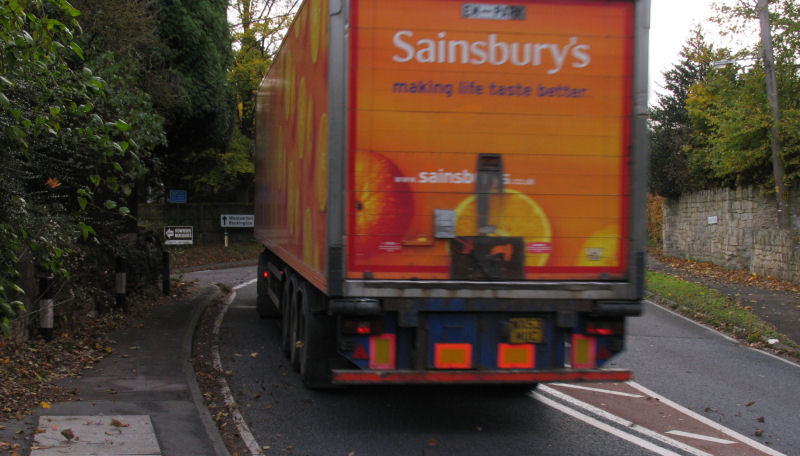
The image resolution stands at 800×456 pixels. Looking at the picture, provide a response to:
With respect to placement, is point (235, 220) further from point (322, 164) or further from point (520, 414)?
point (322, 164)

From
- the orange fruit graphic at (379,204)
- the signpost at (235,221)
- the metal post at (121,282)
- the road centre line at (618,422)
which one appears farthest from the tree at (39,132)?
the signpost at (235,221)

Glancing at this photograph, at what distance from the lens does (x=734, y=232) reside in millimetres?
23594

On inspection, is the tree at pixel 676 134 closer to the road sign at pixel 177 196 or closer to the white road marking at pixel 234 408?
the white road marking at pixel 234 408

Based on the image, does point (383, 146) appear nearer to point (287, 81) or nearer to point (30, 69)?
point (30, 69)

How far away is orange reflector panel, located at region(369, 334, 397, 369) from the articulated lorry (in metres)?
0.02

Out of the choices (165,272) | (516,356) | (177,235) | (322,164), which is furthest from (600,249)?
(177,235)

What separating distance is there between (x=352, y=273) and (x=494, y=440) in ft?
5.98

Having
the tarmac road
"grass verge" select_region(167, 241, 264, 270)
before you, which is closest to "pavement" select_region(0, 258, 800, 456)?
the tarmac road

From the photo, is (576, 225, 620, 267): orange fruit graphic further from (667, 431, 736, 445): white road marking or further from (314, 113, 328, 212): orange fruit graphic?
(314, 113, 328, 212): orange fruit graphic

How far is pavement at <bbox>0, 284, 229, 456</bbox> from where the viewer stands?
19.3 feet

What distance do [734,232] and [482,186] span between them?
19.6 m

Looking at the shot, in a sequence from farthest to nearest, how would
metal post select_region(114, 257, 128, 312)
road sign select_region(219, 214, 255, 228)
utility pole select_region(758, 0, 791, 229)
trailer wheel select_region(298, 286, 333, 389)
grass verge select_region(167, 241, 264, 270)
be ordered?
road sign select_region(219, 214, 255, 228), grass verge select_region(167, 241, 264, 270), utility pole select_region(758, 0, 791, 229), metal post select_region(114, 257, 128, 312), trailer wheel select_region(298, 286, 333, 389)

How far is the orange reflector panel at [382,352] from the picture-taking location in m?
6.39

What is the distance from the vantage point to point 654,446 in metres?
6.39
